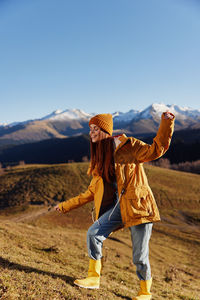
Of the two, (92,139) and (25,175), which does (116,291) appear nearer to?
(92,139)

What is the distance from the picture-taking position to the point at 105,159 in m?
4.72

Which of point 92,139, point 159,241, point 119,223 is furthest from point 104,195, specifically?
point 159,241

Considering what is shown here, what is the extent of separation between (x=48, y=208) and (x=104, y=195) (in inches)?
1531

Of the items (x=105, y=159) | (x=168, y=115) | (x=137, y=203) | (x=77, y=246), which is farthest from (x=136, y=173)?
(x=77, y=246)

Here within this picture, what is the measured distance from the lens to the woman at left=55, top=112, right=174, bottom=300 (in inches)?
168

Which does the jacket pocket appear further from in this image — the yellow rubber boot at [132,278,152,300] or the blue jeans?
the yellow rubber boot at [132,278,152,300]

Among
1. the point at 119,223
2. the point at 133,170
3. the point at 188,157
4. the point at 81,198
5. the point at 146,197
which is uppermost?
the point at 133,170

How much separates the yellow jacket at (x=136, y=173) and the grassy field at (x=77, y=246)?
92.1 inches

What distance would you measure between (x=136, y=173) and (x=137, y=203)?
63 cm

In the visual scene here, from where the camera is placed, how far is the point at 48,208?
40.9 meters

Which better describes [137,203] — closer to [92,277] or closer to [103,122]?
[103,122]

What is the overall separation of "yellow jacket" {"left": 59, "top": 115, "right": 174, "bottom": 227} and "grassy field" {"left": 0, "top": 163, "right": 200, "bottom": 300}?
92.1 inches

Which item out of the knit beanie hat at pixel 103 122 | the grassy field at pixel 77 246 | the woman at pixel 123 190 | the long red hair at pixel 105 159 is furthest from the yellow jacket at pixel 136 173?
the grassy field at pixel 77 246

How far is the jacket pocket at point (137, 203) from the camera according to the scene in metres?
4.26
